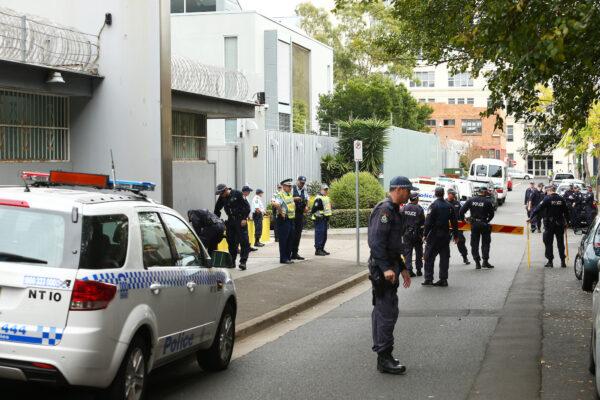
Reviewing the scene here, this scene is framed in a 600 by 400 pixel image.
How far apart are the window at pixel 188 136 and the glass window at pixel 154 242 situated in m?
11.4

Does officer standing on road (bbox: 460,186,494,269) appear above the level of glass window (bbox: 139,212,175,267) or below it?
below

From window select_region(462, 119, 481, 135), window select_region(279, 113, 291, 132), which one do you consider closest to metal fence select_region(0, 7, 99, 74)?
window select_region(279, 113, 291, 132)

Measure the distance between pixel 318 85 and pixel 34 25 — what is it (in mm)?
Answer: 41251

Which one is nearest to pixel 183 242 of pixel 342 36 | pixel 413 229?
pixel 413 229

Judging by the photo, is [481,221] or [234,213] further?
[481,221]

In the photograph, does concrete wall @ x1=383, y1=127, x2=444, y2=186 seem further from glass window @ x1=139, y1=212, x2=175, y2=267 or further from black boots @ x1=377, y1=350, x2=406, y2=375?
glass window @ x1=139, y1=212, x2=175, y2=267

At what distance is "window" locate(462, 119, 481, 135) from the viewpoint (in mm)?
112062

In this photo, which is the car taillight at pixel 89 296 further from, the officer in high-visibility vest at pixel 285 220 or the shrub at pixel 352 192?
the shrub at pixel 352 192

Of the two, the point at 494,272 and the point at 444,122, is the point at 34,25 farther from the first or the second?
the point at 444,122

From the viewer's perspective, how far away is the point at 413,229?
1909 centimetres

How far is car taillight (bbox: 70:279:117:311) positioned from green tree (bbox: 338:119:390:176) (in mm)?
34519

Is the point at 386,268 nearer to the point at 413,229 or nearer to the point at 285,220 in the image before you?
the point at 413,229

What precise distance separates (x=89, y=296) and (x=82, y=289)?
0.07 metres

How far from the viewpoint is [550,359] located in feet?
32.4
